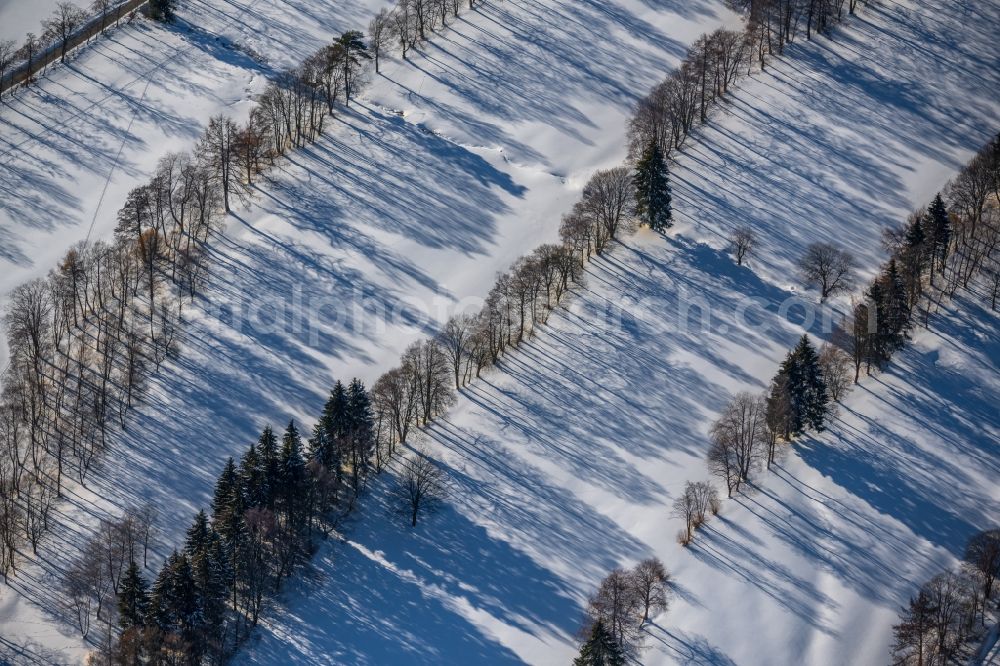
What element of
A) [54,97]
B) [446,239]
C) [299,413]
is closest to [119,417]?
[299,413]

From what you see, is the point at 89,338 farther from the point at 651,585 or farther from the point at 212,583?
the point at 651,585

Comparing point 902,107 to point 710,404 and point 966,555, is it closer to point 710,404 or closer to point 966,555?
point 710,404

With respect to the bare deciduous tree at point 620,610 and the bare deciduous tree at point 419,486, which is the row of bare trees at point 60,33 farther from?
the bare deciduous tree at point 620,610

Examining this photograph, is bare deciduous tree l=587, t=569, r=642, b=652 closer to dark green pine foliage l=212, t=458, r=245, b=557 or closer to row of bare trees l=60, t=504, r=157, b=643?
dark green pine foliage l=212, t=458, r=245, b=557

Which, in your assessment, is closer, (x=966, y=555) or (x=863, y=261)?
(x=966, y=555)

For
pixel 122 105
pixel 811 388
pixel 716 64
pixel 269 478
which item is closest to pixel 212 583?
pixel 269 478

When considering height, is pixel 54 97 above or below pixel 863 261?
below
